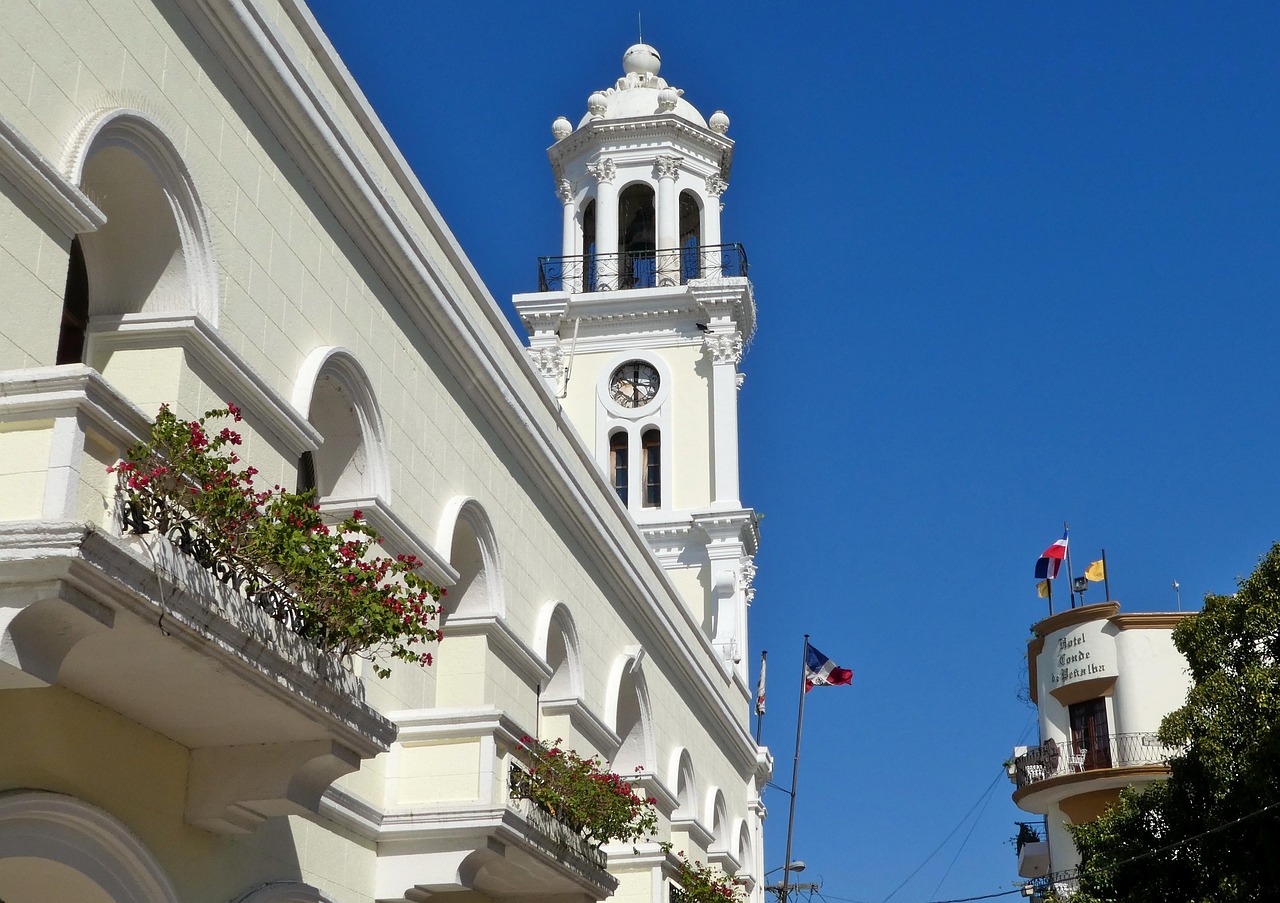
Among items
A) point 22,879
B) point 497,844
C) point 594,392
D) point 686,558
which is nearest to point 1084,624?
point 686,558

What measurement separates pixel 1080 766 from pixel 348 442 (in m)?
24.3

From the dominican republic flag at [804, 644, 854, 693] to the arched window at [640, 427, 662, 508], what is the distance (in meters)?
4.68

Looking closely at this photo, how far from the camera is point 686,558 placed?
34281 millimetres

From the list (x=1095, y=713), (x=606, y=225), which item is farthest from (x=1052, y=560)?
(x=606, y=225)

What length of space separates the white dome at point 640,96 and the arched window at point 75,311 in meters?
27.9

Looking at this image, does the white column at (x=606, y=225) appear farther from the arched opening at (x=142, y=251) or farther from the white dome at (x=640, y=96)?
the arched opening at (x=142, y=251)

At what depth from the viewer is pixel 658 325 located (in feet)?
118

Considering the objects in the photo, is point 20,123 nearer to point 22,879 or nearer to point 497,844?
point 22,879

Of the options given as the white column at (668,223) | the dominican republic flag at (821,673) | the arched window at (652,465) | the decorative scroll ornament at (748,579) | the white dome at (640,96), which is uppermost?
the white dome at (640,96)

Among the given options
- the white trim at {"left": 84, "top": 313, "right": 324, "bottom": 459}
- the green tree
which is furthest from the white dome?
the white trim at {"left": 84, "top": 313, "right": 324, "bottom": 459}

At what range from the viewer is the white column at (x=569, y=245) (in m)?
37.3

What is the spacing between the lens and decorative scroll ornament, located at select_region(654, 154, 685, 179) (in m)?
36.7

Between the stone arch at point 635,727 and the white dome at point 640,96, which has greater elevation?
the white dome at point 640,96

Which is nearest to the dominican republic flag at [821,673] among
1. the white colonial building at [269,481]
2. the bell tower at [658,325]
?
the bell tower at [658,325]
